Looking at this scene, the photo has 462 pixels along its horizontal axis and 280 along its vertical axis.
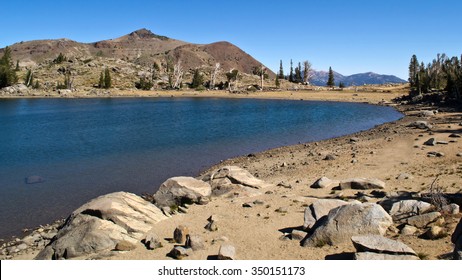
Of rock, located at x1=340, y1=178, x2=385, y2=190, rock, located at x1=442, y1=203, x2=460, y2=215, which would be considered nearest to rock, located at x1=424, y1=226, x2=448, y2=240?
rock, located at x1=442, y1=203, x2=460, y2=215

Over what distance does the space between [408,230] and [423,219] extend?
1.11 metres

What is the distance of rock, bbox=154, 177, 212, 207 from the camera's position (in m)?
21.5

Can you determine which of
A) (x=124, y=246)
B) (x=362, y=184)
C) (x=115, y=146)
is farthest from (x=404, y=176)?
(x=115, y=146)

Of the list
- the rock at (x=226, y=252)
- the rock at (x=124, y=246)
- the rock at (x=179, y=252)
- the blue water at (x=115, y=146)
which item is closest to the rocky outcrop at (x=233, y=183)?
the blue water at (x=115, y=146)

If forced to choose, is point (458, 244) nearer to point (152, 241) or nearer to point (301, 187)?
point (152, 241)

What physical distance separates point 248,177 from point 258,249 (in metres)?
10.4

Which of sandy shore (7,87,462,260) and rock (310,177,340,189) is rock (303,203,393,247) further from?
rock (310,177,340,189)

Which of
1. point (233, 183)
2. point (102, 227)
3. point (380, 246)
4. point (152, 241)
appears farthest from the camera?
point (233, 183)

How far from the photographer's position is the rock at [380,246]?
38.1 feet

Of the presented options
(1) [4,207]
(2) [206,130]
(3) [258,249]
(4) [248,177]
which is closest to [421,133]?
(4) [248,177]

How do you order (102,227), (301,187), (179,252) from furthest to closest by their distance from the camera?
(301,187)
(102,227)
(179,252)

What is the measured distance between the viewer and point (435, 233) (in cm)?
1327

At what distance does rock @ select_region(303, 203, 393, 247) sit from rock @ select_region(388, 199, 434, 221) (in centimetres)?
117

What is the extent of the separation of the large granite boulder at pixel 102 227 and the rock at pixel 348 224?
7920 mm
